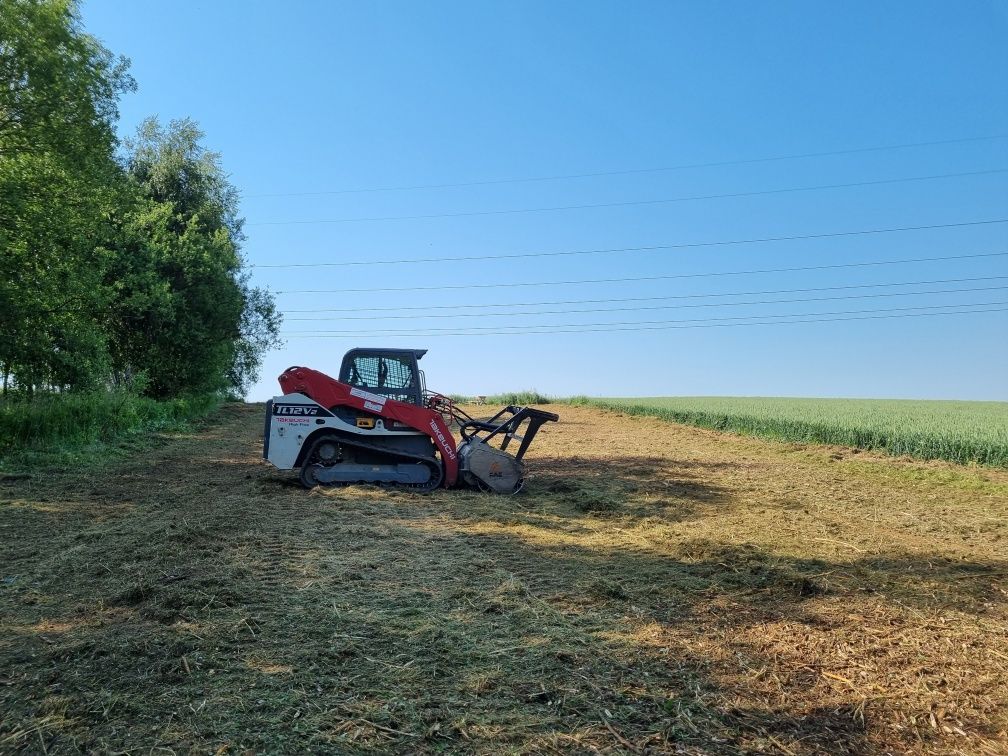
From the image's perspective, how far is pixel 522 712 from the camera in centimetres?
324

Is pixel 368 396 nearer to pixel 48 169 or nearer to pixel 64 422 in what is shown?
pixel 64 422

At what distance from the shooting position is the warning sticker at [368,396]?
9.74m

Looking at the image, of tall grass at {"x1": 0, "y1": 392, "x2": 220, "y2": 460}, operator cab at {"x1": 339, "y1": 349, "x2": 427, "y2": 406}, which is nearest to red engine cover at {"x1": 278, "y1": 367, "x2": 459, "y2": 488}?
operator cab at {"x1": 339, "y1": 349, "x2": 427, "y2": 406}

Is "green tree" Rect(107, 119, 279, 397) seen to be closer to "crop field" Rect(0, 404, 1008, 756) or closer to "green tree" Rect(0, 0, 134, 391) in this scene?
"green tree" Rect(0, 0, 134, 391)

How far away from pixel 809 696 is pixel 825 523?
513 cm

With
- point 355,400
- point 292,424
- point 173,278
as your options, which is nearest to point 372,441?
point 355,400

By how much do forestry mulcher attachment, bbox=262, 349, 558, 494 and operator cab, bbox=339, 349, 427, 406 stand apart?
334 mm

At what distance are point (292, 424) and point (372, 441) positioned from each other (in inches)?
45.1

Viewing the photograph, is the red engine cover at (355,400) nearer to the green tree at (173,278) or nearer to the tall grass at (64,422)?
the tall grass at (64,422)

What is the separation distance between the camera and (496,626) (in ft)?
14.4

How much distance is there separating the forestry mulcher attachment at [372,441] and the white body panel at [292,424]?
0.01m

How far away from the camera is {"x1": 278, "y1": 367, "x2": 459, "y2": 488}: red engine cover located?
9703 millimetres

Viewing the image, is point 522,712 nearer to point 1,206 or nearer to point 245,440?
point 1,206

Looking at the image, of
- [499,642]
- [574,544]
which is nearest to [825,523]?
[574,544]
